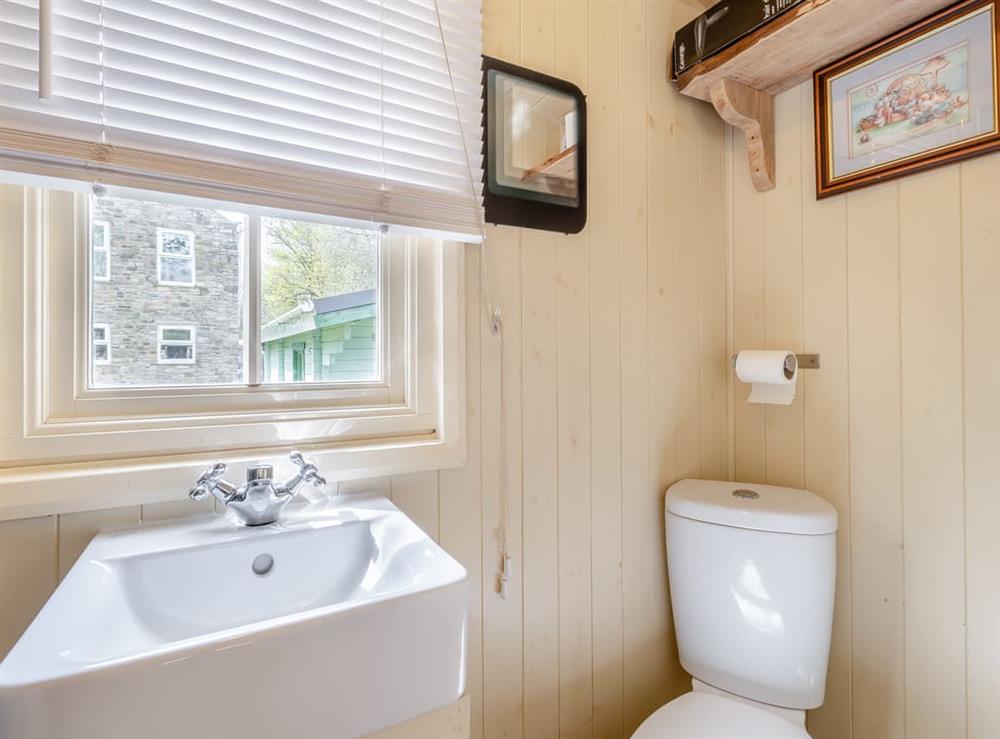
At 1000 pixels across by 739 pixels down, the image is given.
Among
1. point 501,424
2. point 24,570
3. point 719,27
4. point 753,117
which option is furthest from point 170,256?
point 753,117

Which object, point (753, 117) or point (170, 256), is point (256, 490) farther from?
point (753, 117)

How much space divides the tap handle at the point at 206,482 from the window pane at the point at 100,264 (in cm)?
39

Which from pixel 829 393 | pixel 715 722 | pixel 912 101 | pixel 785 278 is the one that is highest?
pixel 912 101

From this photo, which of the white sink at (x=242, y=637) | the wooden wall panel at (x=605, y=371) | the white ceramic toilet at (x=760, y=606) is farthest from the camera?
the wooden wall panel at (x=605, y=371)

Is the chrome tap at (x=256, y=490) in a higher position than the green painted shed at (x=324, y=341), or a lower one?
lower

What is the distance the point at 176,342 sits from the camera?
88cm

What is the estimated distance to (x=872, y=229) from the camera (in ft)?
3.83

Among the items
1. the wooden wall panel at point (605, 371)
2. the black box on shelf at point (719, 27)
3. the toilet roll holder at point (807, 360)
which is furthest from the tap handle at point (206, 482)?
the black box on shelf at point (719, 27)

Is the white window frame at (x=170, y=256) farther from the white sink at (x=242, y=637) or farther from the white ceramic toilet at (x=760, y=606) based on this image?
the white ceramic toilet at (x=760, y=606)

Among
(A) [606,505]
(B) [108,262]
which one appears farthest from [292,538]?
(A) [606,505]

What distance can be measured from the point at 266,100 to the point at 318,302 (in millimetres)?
369

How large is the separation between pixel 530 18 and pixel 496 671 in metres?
1.50

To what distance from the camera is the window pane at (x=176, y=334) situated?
0.87m

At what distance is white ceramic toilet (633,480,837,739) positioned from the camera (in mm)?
1056
